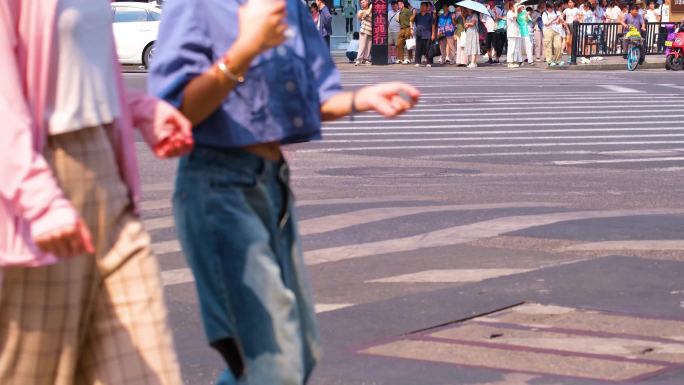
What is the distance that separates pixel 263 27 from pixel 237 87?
0.33 meters

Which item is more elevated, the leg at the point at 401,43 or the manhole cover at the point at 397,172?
the manhole cover at the point at 397,172

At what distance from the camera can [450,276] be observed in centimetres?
810

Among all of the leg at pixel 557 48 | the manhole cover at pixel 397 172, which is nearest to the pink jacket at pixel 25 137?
the manhole cover at pixel 397 172

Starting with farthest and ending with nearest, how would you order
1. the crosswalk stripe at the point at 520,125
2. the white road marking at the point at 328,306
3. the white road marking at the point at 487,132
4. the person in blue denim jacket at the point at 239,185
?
the crosswalk stripe at the point at 520,125 < the white road marking at the point at 487,132 < the white road marking at the point at 328,306 < the person in blue denim jacket at the point at 239,185

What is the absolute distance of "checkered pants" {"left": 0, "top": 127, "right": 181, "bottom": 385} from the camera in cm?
344

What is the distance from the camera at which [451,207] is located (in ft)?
35.9

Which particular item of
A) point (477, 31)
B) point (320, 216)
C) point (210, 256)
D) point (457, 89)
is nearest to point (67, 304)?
point (210, 256)

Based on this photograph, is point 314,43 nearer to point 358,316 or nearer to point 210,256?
point 210,256

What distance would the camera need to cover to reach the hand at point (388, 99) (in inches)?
156

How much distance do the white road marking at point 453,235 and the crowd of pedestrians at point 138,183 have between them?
4.71 metres

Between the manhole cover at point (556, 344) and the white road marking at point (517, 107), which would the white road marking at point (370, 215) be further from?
the white road marking at point (517, 107)

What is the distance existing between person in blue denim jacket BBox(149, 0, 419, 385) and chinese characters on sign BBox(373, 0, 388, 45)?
114 feet

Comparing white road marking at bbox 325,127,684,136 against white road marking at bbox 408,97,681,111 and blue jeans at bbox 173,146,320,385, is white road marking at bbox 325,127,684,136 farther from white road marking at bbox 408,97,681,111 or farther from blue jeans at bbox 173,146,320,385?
blue jeans at bbox 173,146,320,385

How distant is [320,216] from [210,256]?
21.7 ft
